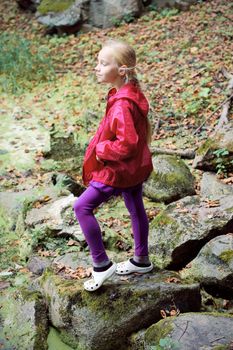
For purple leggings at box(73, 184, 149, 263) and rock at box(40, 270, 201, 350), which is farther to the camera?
rock at box(40, 270, 201, 350)

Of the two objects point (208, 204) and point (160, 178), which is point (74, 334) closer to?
point (208, 204)

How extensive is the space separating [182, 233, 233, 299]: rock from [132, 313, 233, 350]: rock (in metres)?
0.74

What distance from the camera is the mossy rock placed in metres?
13.3

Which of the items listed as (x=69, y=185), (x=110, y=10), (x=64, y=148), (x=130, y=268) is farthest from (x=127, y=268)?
(x=110, y=10)

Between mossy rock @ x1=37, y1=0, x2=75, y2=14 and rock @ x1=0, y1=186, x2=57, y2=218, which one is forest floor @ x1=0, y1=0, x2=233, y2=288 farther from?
mossy rock @ x1=37, y1=0, x2=75, y2=14

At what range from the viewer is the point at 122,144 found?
318 cm

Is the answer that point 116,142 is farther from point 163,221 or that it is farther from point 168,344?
point 163,221

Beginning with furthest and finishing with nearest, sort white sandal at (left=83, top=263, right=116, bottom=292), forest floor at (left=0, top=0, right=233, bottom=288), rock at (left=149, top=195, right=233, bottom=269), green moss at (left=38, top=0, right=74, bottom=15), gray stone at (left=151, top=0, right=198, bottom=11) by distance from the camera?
green moss at (left=38, top=0, right=74, bottom=15) < gray stone at (left=151, top=0, right=198, bottom=11) < forest floor at (left=0, top=0, right=233, bottom=288) < rock at (left=149, top=195, right=233, bottom=269) < white sandal at (left=83, top=263, right=116, bottom=292)

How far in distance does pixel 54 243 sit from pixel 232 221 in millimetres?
1960

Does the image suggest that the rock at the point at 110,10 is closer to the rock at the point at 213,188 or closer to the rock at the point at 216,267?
the rock at the point at 213,188

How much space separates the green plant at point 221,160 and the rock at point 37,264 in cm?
248

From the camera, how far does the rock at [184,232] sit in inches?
178

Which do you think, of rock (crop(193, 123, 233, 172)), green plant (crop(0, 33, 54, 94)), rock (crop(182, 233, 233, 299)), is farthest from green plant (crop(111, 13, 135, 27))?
rock (crop(182, 233, 233, 299))

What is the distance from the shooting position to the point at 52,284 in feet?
12.9
